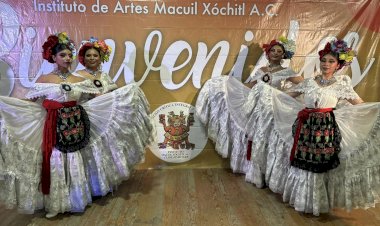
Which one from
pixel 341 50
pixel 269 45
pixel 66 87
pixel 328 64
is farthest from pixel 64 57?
pixel 341 50

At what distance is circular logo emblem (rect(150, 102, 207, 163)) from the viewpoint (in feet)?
12.8

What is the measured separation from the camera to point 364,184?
2.72 metres

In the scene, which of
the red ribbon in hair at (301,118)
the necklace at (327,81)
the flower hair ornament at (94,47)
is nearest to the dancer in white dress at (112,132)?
the flower hair ornament at (94,47)

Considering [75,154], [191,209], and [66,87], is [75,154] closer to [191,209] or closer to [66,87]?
[66,87]

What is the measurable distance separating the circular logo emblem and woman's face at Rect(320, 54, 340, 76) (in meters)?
1.55

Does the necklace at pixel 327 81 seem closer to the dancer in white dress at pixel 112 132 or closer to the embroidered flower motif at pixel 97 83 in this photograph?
the dancer in white dress at pixel 112 132

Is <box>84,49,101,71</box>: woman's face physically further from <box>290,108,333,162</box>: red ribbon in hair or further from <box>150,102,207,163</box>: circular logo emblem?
<box>290,108,333,162</box>: red ribbon in hair

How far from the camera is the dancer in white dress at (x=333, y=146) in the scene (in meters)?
2.72

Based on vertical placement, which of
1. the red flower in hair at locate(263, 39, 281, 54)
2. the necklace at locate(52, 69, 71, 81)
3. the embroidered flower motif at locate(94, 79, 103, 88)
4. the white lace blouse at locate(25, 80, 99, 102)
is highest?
the red flower in hair at locate(263, 39, 281, 54)

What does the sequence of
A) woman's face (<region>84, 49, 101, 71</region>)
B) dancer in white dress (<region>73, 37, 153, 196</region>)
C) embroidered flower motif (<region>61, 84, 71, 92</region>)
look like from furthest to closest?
woman's face (<region>84, 49, 101, 71</region>) → dancer in white dress (<region>73, 37, 153, 196</region>) → embroidered flower motif (<region>61, 84, 71, 92</region>)

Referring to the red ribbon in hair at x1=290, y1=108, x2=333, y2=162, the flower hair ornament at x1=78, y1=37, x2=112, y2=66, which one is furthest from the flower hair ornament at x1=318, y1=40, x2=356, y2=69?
the flower hair ornament at x1=78, y1=37, x2=112, y2=66

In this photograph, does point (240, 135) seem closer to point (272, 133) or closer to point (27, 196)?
point (272, 133)

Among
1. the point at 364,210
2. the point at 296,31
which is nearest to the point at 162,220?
the point at 364,210

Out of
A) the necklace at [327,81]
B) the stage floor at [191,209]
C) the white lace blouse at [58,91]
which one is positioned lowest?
the stage floor at [191,209]
